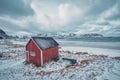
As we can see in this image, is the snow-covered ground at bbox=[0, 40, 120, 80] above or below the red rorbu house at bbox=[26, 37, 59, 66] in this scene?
below

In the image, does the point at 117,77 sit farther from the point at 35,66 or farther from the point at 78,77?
the point at 35,66

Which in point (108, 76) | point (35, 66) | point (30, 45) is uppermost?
point (30, 45)

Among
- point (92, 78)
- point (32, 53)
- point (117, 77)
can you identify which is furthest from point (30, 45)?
point (117, 77)

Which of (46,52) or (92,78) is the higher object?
(46,52)

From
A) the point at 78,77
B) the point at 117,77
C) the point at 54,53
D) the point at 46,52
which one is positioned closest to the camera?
the point at 117,77

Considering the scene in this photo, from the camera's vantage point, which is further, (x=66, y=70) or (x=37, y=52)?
(x=37, y=52)

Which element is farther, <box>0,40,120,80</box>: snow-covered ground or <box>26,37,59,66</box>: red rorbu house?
<box>26,37,59,66</box>: red rorbu house

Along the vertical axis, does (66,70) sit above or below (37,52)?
below

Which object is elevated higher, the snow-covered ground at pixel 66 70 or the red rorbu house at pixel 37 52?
the red rorbu house at pixel 37 52

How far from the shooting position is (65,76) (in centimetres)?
1300

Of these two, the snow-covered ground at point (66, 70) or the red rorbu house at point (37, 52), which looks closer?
the snow-covered ground at point (66, 70)

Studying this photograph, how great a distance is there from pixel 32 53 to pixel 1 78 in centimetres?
796

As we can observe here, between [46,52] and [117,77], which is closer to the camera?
[117,77]

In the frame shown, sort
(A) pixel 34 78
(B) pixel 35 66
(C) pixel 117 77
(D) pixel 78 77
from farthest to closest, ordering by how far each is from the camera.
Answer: (B) pixel 35 66 < (A) pixel 34 78 < (D) pixel 78 77 < (C) pixel 117 77
